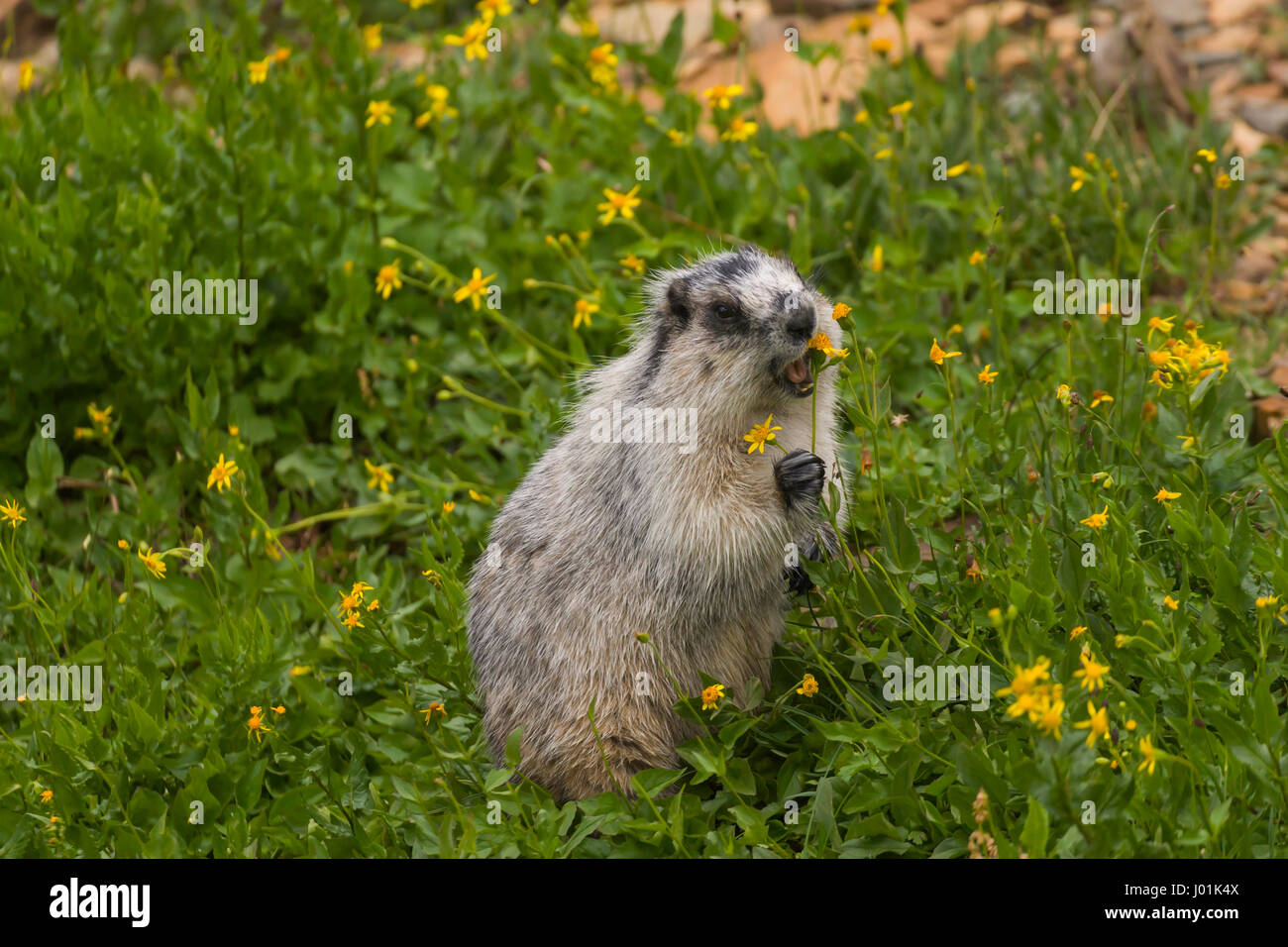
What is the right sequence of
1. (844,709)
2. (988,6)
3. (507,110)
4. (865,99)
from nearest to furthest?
(844,709) < (865,99) < (507,110) < (988,6)

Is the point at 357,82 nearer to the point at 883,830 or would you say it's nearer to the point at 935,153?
the point at 935,153

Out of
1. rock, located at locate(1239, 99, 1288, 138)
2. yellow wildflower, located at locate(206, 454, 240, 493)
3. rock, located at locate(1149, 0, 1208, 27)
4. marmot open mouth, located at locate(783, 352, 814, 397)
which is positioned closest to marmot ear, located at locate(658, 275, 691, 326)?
marmot open mouth, located at locate(783, 352, 814, 397)

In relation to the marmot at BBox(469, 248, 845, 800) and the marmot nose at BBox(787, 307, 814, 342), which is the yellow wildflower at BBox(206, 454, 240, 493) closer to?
the marmot at BBox(469, 248, 845, 800)

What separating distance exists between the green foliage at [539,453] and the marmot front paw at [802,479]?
7.4 inches

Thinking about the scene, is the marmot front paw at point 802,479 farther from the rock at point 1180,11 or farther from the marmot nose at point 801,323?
the rock at point 1180,11

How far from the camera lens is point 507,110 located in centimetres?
832

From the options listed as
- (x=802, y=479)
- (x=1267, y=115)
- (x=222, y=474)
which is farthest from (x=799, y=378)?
(x=1267, y=115)

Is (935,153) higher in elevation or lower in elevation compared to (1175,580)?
higher

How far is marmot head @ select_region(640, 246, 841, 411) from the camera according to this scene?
484 cm

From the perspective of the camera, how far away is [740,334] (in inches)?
194

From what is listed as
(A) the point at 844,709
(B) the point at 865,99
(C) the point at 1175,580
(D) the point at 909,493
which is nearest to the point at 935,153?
(B) the point at 865,99

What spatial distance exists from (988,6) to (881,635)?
19.0 ft

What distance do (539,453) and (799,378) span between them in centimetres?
165

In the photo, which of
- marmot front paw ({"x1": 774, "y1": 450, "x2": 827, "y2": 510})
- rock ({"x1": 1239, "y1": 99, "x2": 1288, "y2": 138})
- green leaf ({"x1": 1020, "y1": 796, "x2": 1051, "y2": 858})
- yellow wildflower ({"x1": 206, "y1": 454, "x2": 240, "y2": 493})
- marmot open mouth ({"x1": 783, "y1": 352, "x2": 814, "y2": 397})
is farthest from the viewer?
rock ({"x1": 1239, "y1": 99, "x2": 1288, "y2": 138})
